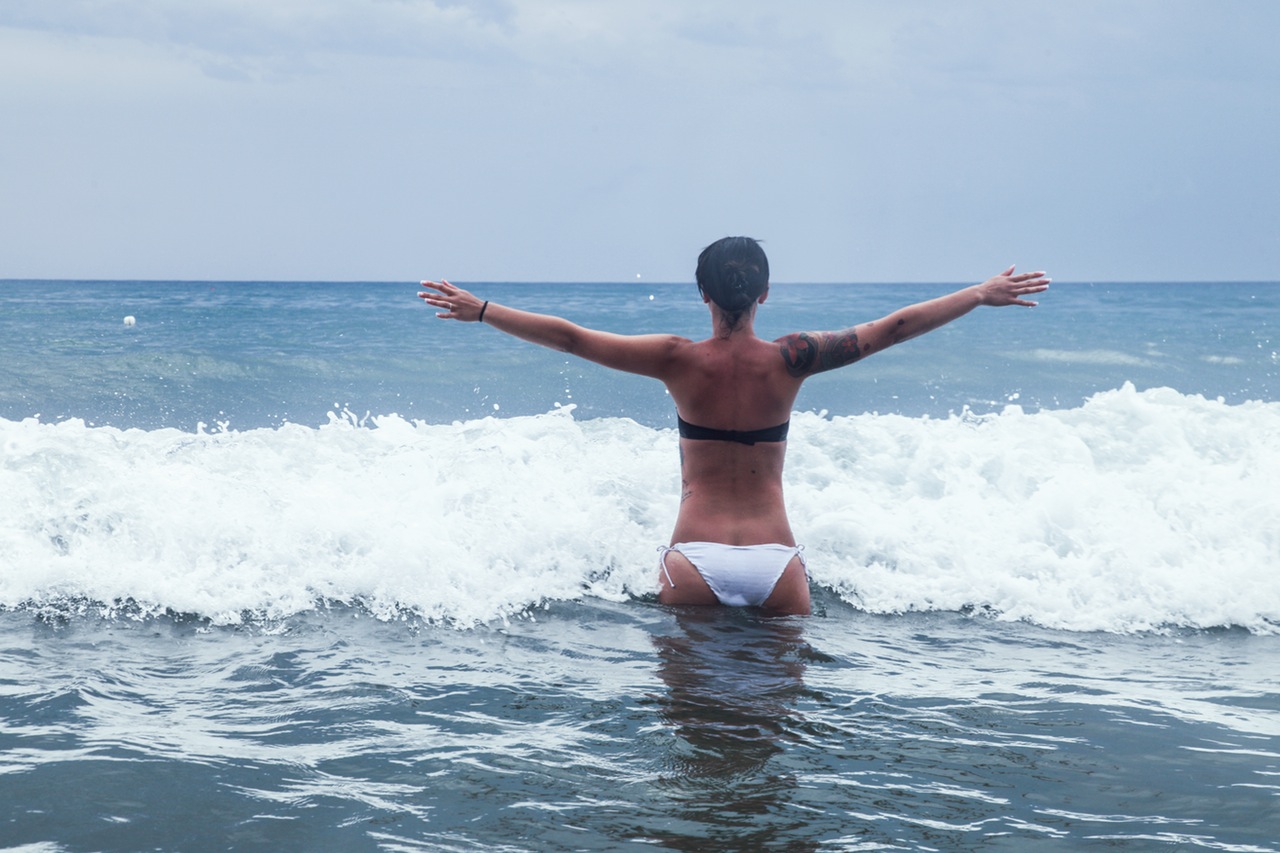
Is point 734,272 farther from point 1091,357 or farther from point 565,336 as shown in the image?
point 1091,357

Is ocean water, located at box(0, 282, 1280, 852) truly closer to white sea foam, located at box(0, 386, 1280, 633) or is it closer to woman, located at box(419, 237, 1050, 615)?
white sea foam, located at box(0, 386, 1280, 633)

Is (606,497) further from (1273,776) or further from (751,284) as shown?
(1273,776)

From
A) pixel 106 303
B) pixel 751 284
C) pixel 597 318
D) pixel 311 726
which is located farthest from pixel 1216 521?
pixel 106 303

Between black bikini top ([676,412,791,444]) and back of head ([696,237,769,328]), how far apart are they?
49 centimetres

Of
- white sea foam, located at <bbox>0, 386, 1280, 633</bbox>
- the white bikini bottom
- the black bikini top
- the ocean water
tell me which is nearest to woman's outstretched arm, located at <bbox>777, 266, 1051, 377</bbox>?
the black bikini top

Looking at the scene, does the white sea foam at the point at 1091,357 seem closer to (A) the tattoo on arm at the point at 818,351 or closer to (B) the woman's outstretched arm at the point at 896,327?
(B) the woman's outstretched arm at the point at 896,327

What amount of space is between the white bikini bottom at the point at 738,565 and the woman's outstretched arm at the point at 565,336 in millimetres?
769

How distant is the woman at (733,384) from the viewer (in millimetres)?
4059

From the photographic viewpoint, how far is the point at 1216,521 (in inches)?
275

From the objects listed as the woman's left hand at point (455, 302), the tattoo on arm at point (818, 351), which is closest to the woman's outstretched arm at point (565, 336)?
the woman's left hand at point (455, 302)

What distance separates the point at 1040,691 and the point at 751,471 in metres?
1.43

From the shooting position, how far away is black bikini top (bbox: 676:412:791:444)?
4305mm

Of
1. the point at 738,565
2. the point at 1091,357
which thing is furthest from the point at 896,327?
the point at 1091,357

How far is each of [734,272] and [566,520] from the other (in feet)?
9.17
